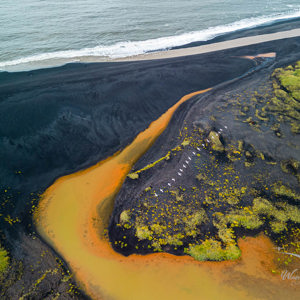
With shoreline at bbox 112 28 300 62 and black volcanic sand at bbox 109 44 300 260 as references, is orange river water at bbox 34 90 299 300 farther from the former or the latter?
shoreline at bbox 112 28 300 62

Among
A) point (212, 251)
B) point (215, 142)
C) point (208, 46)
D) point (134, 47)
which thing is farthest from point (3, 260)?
point (208, 46)

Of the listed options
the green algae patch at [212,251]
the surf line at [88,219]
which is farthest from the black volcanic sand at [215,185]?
the surf line at [88,219]

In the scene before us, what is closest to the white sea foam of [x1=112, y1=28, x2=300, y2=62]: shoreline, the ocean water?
the ocean water

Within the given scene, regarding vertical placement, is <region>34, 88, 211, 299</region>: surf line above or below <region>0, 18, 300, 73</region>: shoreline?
below

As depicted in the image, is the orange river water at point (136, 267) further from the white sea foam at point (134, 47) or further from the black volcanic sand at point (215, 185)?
the white sea foam at point (134, 47)

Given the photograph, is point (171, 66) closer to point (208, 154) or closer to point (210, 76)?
point (210, 76)
